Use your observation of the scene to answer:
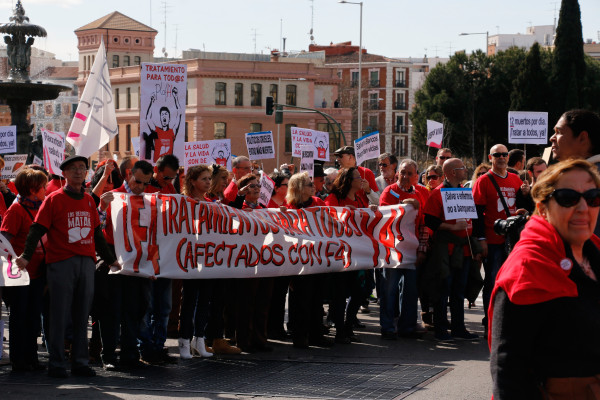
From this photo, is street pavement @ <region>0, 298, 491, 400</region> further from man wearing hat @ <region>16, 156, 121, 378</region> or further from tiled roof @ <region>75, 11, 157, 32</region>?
tiled roof @ <region>75, 11, 157, 32</region>

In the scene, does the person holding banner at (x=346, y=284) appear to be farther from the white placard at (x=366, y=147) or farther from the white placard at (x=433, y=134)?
the white placard at (x=433, y=134)

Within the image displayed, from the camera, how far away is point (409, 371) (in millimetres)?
8609

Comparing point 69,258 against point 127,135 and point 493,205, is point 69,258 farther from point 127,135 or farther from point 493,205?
point 127,135

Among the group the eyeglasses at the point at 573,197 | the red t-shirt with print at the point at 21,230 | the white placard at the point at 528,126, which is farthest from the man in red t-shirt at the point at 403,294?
the eyeglasses at the point at 573,197

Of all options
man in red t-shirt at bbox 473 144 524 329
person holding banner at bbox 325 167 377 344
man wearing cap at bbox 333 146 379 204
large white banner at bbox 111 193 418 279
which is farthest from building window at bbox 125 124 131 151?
man in red t-shirt at bbox 473 144 524 329

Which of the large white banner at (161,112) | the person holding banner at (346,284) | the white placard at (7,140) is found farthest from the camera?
the white placard at (7,140)

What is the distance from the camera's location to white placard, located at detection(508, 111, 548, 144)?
49.3 feet

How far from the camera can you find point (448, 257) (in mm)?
10406

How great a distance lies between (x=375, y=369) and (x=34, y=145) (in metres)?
13.0

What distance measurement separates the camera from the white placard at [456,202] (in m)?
10.1

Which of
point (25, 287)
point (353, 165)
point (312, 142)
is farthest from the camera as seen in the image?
point (312, 142)

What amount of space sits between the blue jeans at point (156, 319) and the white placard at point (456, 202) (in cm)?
310

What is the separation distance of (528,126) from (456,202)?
17.9ft

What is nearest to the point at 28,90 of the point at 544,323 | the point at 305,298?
the point at 305,298
